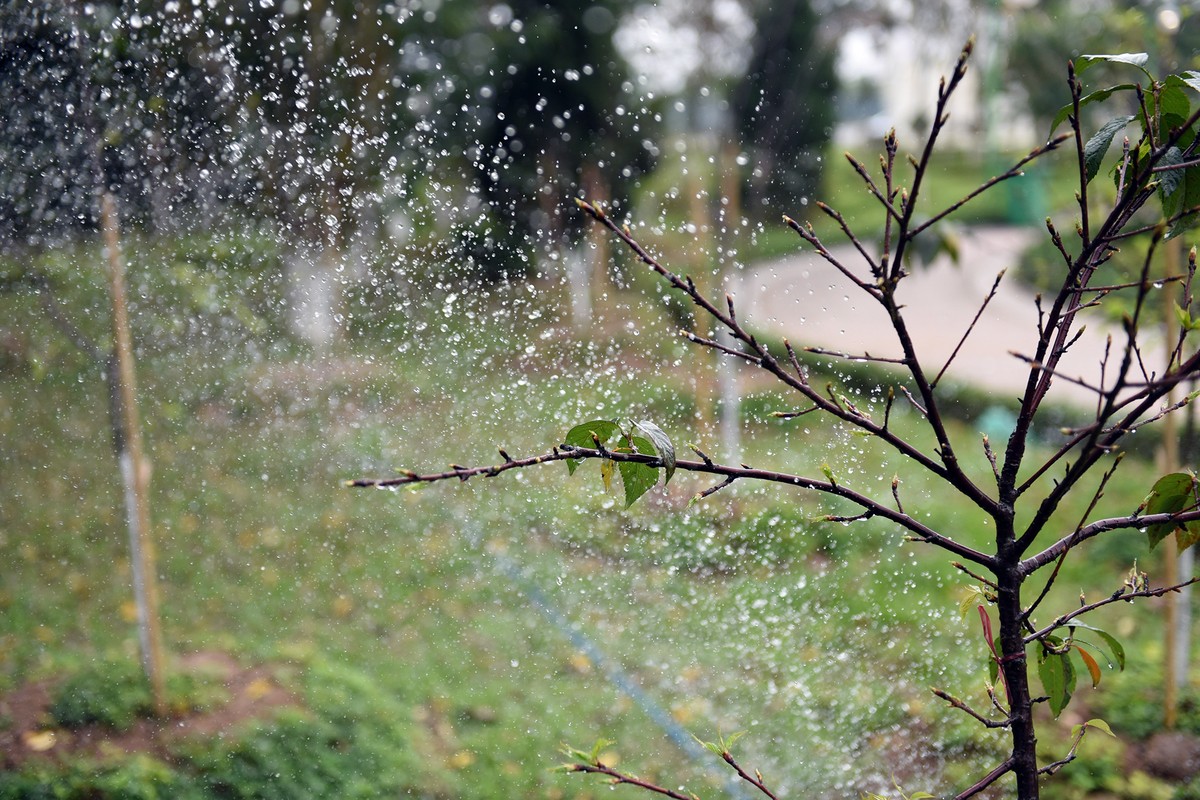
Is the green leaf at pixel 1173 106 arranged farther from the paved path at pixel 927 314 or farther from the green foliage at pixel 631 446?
the green foliage at pixel 631 446

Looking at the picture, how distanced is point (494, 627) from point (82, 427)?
1.79 metres

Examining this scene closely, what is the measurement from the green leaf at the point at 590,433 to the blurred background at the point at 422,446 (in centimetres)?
87

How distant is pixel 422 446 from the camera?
10.1 ft

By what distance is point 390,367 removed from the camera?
9.50 ft

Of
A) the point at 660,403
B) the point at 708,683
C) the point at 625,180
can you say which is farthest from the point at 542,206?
the point at 708,683

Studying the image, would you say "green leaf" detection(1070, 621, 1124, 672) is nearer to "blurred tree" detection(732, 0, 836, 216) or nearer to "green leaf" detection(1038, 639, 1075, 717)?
"green leaf" detection(1038, 639, 1075, 717)

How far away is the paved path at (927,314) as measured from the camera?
2.07 meters

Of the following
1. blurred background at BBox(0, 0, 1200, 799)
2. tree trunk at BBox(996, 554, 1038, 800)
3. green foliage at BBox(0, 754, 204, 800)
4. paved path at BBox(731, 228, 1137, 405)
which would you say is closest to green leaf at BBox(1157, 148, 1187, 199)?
paved path at BBox(731, 228, 1137, 405)

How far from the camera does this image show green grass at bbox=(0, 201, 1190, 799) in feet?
7.05

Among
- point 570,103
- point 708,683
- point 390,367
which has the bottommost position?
point 708,683

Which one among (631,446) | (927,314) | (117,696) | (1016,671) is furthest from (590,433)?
(927,314)

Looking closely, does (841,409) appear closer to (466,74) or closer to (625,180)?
(625,180)

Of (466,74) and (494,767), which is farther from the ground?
(466,74)

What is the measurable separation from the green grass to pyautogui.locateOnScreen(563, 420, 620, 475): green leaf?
Answer: 0.81 m
